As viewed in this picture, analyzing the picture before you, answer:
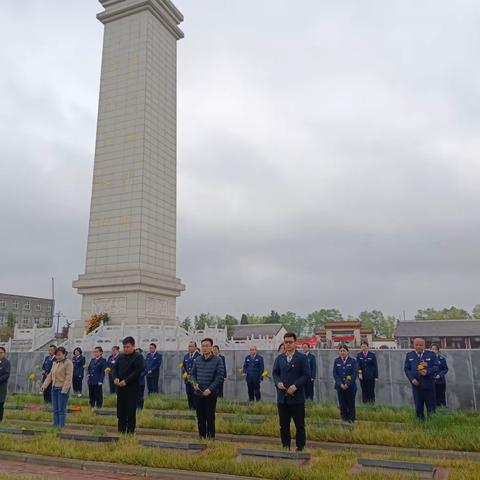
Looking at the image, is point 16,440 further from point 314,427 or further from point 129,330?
point 129,330

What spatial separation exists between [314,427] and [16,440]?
4.93 m

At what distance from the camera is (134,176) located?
29016 mm

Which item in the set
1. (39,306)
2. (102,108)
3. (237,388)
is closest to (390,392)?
(237,388)

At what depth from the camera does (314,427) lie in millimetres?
8398

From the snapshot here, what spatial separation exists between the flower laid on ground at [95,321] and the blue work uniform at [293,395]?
776 inches

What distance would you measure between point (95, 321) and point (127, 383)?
18921 millimetres

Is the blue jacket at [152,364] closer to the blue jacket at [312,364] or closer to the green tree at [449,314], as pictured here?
the blue jacket at [312,364]

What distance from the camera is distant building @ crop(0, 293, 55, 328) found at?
78188 mm

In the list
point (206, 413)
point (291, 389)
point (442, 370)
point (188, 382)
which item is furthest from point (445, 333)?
point (291, 389)

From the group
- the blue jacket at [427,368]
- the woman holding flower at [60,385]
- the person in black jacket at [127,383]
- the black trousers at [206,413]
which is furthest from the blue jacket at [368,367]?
the woman holding flower at [60,385]

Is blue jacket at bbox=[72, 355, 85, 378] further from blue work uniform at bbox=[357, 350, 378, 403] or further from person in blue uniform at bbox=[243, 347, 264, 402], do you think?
blue work uniform at bbox=[357, 350, 378, 403]

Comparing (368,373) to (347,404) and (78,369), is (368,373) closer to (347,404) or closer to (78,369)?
(347,404)

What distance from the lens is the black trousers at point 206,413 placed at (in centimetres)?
783

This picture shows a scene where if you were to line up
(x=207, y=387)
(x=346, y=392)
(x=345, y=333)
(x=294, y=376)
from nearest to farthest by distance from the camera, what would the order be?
(x=294, y=376), (x=207, y=387), (x=346, y=392), (x=345, y=333)
